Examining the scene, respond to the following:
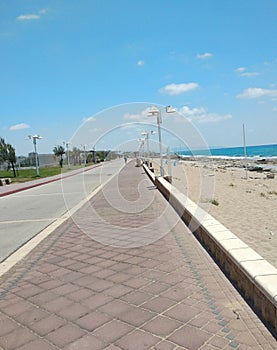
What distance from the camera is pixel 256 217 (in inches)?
332

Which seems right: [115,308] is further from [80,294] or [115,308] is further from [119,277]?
[119,277]

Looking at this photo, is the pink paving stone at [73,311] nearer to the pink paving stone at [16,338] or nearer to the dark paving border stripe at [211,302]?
the pink paving stone at [16,338]

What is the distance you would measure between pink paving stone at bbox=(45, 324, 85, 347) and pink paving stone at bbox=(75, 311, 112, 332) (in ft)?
0.24

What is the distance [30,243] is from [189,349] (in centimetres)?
441

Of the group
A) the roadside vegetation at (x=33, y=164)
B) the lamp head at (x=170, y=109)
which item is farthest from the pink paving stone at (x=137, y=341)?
the roadside vegetation at (x=33, y=164)

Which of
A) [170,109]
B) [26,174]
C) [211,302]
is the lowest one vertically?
[211,302]

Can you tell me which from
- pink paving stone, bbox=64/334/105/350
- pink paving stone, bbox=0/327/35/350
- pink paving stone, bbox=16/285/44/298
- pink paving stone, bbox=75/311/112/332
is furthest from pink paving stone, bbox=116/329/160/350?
pink paving stone, bbox=16/285/44/298

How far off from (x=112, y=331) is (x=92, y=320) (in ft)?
0.96

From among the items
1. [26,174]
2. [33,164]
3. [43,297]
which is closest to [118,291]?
[43,297]

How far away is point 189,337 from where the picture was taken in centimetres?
278

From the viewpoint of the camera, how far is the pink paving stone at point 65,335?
2.82 metres

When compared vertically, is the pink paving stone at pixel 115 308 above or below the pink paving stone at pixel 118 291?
above

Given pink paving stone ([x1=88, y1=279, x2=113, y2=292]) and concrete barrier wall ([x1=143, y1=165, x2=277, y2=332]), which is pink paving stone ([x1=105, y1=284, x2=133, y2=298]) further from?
concrete barrier wall ([x1=143, y1=165, x2=277, y2=332])

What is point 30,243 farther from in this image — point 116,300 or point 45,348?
point 45,348
